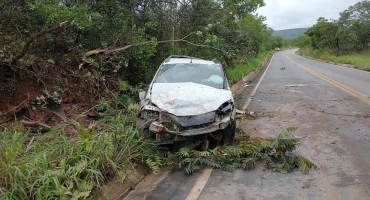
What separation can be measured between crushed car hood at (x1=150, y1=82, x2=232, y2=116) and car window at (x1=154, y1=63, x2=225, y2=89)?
1.17 ft

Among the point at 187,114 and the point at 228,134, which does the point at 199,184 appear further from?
the point at 228,134

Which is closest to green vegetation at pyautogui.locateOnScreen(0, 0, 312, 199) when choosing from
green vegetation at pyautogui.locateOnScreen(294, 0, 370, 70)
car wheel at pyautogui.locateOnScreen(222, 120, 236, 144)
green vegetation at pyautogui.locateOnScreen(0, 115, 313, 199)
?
green vegetation at pyautogui.locateOnScreen(0, 115, 313, 199)

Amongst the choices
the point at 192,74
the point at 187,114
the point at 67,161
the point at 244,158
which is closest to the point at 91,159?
the point at 67,161

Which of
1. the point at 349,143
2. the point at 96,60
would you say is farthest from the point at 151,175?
the point at 96,60

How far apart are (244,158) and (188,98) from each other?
1340 millimetres

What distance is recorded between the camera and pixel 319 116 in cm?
823

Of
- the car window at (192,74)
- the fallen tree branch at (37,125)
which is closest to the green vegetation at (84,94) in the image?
the fallen tree branch at (37,125)

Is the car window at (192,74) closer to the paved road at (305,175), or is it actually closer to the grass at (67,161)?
the paved road at (305,175)

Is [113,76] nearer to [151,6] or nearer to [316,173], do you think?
[151,6]

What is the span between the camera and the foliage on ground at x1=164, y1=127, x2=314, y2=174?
4.88 meters

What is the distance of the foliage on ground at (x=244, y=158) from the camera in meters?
4.88

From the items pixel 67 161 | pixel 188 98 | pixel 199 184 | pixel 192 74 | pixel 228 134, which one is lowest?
pixel 199 184

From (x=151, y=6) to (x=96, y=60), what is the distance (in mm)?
4031

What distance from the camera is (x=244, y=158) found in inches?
205
